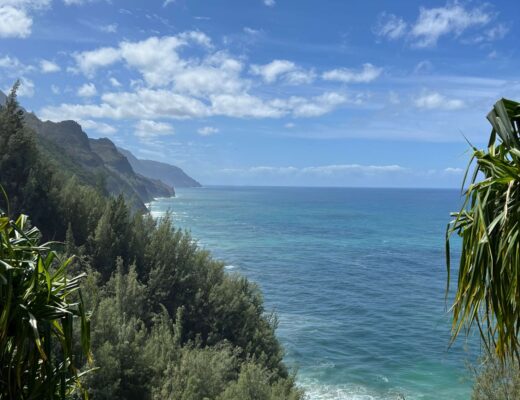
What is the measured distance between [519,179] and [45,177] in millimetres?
23772

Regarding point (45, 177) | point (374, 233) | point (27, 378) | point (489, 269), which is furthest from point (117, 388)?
point (374, 233)

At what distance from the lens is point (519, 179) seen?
4.20 m

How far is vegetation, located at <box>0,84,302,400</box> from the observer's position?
1292cm

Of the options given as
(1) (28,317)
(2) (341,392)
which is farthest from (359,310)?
(1) (28,317)

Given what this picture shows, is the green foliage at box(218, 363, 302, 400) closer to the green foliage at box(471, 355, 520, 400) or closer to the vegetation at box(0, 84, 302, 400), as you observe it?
the vegetation at box(0, 84, 302, 400)

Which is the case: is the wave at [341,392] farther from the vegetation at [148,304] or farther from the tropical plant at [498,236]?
the tropical plant at [498,236]

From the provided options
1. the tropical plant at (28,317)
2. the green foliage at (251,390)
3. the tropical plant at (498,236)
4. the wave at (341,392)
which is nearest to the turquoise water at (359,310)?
the wave at (341,392)

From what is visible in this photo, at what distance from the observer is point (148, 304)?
63.0 feet

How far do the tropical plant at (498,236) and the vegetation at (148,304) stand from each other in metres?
9.47

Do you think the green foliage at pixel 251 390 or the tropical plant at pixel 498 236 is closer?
the tropical plant at pixel 498 236

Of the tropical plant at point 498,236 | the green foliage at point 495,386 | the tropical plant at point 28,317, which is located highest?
the tropical plant at point 498,236

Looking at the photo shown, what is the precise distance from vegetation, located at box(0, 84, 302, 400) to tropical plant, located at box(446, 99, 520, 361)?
373 inches

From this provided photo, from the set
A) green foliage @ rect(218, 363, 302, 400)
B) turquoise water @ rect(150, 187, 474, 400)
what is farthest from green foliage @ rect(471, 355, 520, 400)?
green foliage @ rect(218, 363, 302, 400)

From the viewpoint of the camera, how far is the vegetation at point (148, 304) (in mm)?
12922
